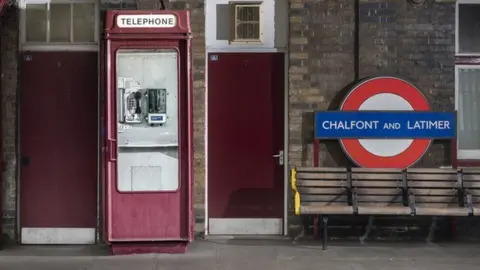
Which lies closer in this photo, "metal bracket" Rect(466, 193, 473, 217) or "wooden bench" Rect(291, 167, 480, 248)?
"metal bracket" Rect(466, 193, 473, 217)

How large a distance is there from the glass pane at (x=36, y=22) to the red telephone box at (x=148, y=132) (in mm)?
1323

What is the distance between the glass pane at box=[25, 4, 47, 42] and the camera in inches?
307


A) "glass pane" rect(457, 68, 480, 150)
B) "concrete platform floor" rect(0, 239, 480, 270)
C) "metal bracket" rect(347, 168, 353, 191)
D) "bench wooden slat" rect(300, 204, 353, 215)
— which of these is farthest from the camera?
"glass pane" rect(457, 68, 480, 150)

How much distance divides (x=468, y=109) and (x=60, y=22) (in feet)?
17.0

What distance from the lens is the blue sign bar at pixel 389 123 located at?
7.58 m

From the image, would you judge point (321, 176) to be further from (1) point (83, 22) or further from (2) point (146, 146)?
(1) point (83, 22)

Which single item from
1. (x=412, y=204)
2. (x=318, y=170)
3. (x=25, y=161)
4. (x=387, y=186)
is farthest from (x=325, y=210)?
(x=25, y=161)

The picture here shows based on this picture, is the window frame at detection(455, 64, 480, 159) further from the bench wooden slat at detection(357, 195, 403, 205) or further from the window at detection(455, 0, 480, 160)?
the bench wooden slat at detection(357, 195, 403, 205)

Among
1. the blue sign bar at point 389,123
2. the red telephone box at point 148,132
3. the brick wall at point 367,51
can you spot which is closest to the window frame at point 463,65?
the brick wall at point 367,51

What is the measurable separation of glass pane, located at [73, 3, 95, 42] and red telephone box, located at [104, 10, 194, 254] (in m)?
0.98

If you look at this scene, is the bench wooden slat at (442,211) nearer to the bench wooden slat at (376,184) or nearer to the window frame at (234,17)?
the bench wooden slat at (376,184)

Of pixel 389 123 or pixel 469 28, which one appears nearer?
pixel 389 123

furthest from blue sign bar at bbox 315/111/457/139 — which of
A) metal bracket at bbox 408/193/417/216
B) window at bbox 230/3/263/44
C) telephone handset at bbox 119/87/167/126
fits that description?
telephone handset at bbox 119/87/167/126

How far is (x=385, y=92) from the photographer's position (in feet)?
25.1
